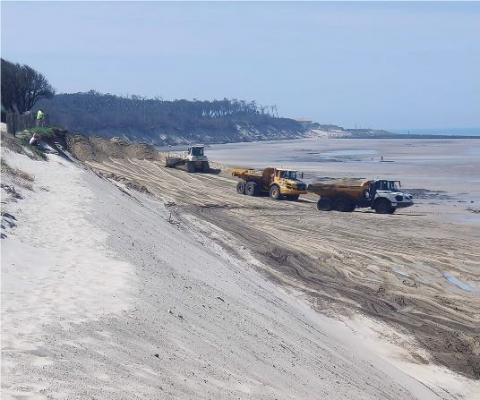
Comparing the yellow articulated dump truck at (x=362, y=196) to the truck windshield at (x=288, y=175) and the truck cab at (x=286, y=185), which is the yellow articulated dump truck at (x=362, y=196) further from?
the truck windshield at (x=288, y=175)

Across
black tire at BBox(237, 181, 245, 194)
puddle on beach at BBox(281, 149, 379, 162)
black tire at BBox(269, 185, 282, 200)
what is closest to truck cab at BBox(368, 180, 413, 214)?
black tire at BBox(269, 185, 282, 200)

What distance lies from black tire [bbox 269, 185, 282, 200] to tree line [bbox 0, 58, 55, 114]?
80.8 ft

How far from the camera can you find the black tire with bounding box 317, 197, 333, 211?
3647 centimetres

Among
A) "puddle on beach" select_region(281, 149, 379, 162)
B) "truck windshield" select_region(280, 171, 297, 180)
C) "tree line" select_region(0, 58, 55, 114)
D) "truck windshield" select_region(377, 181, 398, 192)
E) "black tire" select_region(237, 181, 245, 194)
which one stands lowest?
"puddle on beach" select_region(281, 149, 379, 162)

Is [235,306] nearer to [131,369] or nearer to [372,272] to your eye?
[131,369]

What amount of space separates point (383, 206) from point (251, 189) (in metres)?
8.12

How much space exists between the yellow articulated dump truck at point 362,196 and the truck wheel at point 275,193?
3816mm

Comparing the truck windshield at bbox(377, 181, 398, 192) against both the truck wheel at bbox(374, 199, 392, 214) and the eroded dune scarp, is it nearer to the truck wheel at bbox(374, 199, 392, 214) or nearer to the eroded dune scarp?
the truck wheel at bbox(374, 199, 392, 214)

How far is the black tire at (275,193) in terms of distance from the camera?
4030cm

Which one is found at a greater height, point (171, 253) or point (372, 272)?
point (171, 253)

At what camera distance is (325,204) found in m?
36.6

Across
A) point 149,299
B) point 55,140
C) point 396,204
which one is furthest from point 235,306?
point 55,140

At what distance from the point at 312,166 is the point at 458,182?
64.5ft

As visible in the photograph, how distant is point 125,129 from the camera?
161250mm
